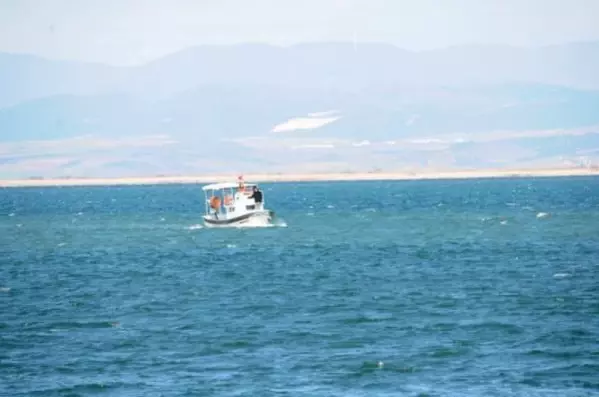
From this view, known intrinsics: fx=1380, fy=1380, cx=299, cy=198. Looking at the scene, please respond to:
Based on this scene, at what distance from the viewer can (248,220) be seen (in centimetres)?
9394

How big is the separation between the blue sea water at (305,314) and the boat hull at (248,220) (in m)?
4.27

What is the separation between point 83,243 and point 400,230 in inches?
831

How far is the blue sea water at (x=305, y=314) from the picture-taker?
34.3m

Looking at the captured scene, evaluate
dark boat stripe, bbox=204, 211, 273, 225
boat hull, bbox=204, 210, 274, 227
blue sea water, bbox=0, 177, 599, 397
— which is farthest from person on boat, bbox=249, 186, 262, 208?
blue sea water, bbox=0, 177, 599, 397

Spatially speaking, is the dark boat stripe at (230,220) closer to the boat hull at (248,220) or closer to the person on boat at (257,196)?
the boat hull at (248,220)

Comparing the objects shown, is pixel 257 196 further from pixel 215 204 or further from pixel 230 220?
pixel 215 204

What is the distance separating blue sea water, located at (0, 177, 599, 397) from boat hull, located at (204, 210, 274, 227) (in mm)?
4266

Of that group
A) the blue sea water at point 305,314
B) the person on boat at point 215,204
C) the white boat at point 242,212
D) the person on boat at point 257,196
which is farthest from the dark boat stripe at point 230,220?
the blue sea water at point 305,314

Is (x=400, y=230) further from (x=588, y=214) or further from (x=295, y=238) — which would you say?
(x=588, y=214)

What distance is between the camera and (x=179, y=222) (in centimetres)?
10919

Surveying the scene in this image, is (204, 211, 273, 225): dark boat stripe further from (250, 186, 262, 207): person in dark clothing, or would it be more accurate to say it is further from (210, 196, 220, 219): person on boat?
(250, 186, 262, 207): person in dark clothing

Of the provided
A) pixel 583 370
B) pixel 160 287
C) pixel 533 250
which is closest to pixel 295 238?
pixel 533 250

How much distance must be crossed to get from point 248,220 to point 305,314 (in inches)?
1904

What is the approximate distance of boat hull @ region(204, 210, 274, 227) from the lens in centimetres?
9350
